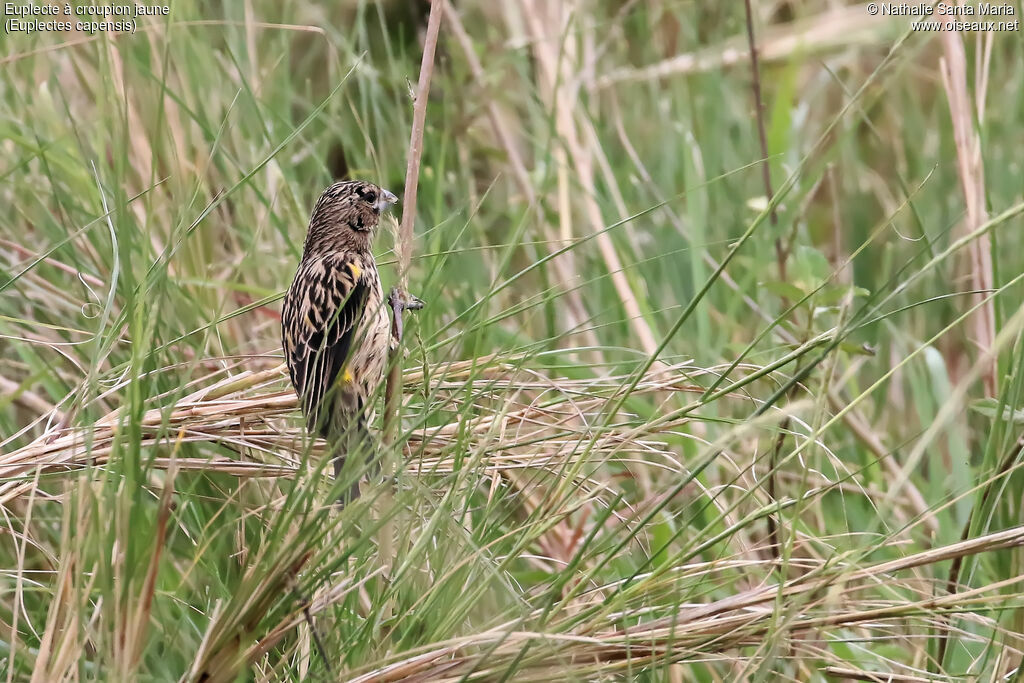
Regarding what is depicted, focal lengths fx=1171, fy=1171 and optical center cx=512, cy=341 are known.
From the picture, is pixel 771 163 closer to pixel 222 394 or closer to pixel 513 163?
pixel 513 163

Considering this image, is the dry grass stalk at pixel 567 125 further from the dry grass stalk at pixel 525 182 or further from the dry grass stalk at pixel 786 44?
the dry grass stalk at pixel 786 44

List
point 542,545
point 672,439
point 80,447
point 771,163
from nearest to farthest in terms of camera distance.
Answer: point 80,447 < point 542,545 < point 672,439 < point 771,163

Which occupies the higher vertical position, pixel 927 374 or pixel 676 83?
pixel 676 83

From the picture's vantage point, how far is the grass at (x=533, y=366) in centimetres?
168

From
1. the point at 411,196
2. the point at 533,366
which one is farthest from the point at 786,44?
the point at 411,196

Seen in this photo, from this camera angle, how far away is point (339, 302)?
293cm

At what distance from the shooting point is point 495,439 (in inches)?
88.5

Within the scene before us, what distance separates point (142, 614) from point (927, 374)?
2.77m

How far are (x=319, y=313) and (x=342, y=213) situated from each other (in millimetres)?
468

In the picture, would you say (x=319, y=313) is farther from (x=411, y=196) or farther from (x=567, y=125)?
(x=567, y=125)

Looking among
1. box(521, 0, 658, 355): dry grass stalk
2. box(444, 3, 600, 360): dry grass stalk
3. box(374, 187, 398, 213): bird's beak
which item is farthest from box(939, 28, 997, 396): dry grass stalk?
box(374, 187, 398, 213): bird's beak

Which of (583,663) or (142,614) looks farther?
(583,663)

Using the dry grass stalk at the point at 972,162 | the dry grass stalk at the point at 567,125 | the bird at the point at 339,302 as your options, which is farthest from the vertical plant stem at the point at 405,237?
the dry grass stalk at the point at 972,162

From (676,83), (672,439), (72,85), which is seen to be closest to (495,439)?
(672,439)
